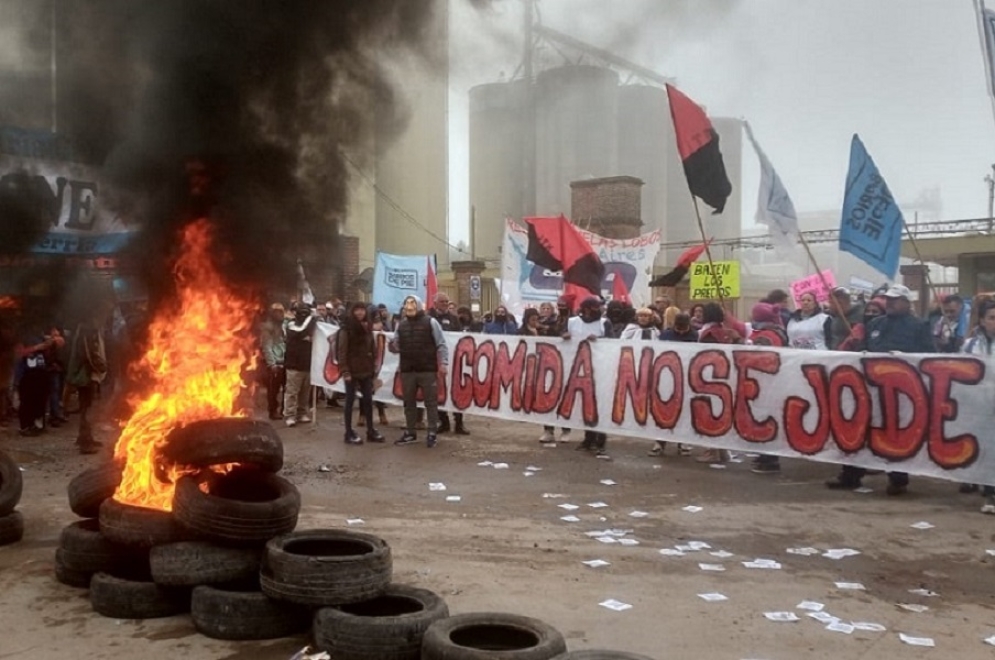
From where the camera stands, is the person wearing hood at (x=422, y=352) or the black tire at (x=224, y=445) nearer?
the black tire at (x=224, y=445)

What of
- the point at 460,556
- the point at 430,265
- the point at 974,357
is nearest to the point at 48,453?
the point at 460,556

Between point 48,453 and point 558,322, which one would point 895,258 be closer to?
point 558,322

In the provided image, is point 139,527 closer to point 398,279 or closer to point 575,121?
point 575,121

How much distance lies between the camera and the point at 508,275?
18078mm

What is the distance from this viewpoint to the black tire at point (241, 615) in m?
4.54

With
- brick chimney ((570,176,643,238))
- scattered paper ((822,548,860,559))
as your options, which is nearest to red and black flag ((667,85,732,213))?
scattered paper ((822,548,860,559))

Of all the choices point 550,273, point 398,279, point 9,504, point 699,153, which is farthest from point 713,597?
point 398,279

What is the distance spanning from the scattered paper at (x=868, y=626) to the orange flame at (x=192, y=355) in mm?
4454

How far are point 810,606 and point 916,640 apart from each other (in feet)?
2.13

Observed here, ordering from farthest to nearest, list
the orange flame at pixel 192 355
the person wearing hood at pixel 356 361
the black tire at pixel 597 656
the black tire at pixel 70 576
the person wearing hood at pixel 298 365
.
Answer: the person wearing hood at pixel 298 365 < the person wearing hood at pixel 356 361 < the orange flame at pixel 192 355 < the black tire at pixel 70 576 < the black tire at pixel 597 656

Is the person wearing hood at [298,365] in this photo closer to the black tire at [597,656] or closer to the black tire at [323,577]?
the black tire at [323,577]

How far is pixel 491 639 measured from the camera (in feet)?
13.9

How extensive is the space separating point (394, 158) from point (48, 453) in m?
5.61

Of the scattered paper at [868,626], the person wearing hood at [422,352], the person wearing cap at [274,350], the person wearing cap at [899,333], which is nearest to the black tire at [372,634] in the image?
the scattered paper at [868,626]
